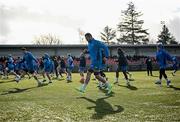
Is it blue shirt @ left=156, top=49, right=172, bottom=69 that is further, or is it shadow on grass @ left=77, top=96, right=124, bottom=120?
blue shirt @ left=156, top=49, right=172, bottom=69

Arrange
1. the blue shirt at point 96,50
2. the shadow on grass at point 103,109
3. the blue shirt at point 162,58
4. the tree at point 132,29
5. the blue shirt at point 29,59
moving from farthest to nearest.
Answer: the tree at point 132,29 → the blue shirt at point 29,59 → the blue shirt at point 162,58 → the blue shirt at point 96,50 → the shadow on grass at point 103,109

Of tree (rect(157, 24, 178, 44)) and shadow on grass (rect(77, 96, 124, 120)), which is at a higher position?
tree (rect(157, 24, 178, 44))

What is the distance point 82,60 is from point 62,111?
56.5ft

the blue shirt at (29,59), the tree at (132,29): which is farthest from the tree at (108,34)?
the blue shirt at (29,59)

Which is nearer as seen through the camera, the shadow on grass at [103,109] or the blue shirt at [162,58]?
the shadow on grass at [103,109]

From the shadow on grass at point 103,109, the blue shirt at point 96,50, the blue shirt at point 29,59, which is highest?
the blue shirt at point 96,50

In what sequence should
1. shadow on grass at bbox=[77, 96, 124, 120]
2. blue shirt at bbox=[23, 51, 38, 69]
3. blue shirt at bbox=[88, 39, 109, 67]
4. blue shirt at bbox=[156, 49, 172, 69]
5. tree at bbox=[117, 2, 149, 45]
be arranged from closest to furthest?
shadow on grass at bbox=[77, 96, 124, 120], blue shirt at bbox=[88, 39, 109, 67], blue shirt at bbox=[156, 49, 172, 69], blue shirt at bbox=[23, 51, 38, 69], tree at bbox=[117, 2, 149, 45]

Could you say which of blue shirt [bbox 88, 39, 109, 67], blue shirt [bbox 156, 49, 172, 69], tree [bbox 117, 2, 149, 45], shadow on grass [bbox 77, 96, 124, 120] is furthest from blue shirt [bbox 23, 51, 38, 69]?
tree [bbox 117, 2, 149, 45]

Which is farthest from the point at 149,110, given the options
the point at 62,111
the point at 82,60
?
the point at 82,60

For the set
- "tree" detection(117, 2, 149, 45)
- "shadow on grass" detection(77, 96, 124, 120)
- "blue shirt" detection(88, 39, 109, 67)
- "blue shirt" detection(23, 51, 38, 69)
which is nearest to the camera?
"shadow on grass" detection(77, 96, 124, 120)

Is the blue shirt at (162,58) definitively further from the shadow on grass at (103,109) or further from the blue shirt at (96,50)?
the shadow on grass at (103,109)

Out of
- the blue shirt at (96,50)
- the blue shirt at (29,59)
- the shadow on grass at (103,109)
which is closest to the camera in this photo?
the shadow on grass at (103,109)

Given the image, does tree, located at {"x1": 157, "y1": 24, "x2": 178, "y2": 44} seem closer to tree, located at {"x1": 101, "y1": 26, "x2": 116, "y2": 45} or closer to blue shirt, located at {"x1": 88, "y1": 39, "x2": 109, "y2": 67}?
tree, located at {"x1": 101, "y1": 26, "x2": 116, "y2": 45}

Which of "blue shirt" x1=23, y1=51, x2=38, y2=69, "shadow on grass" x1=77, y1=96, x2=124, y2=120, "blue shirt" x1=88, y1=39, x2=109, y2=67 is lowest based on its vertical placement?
"shadow on grass" x1=77, y1=96, x2=124, y2=120
